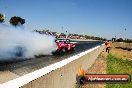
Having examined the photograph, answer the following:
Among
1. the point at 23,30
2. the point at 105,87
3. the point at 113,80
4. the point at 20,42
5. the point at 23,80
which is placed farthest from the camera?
the point at 23,30

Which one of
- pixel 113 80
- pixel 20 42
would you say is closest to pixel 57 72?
pixel 113 80

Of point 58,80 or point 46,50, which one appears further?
point 46,50

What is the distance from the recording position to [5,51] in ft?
63.9

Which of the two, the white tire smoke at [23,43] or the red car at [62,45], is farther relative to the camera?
the red car at [62,45]

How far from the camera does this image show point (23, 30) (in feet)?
82.2

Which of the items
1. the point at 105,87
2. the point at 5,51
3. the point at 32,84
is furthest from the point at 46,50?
the point at 32,84

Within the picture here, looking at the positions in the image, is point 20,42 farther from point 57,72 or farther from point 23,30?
point 57,72

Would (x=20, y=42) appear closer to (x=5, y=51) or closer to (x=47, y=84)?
(x=5, y=51)

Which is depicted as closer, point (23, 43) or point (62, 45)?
point (23, 43)

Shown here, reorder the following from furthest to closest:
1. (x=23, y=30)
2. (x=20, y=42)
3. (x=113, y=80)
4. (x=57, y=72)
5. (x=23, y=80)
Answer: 1. (x=23, y=30)
2. (x=20, y=42)
3. (x=57, y=72)
4. (x=113, y=80)
5. (x=23, y=80)

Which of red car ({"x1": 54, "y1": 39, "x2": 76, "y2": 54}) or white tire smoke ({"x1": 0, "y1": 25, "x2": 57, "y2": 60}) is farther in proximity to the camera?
red car ({"x1": 54, "y1": 39, "x2": 76, "y2": 54})

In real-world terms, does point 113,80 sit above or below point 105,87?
above

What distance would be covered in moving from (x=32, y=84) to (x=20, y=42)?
18623mm

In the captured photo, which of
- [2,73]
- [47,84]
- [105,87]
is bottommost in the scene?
[105,87]
